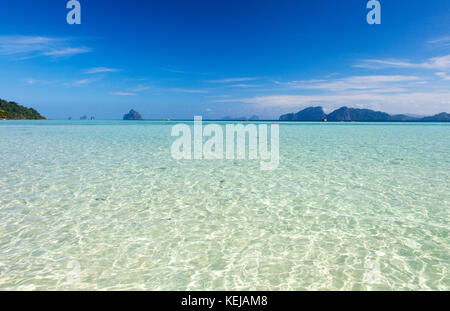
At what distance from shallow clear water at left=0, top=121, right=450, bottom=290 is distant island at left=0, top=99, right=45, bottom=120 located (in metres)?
156

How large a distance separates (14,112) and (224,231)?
182 metres

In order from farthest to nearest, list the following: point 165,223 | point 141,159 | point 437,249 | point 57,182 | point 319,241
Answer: point 141,159 < point 57,182 < point 165,223 < point 319,241 < point 437,249

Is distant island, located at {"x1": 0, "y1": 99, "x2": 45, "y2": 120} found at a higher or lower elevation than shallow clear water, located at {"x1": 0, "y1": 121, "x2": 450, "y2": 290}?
higher

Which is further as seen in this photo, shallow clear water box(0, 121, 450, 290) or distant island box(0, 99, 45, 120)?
distant island box(0, 99, 45, 120)

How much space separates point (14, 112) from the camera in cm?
14175

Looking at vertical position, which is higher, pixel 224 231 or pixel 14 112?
pixel 14 112

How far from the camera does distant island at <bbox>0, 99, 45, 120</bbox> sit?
127125mm

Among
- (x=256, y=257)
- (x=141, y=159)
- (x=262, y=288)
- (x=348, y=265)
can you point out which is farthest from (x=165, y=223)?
(x=141, y=159)

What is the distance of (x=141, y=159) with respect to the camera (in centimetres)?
1374

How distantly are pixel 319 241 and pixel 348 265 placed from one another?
0.80m

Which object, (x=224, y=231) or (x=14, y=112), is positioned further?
(x=14, y=112)

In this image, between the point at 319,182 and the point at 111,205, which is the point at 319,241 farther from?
the point at 111,205

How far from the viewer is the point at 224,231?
17.5 feet

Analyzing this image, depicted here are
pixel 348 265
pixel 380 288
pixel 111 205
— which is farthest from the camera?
pixel 111 205
